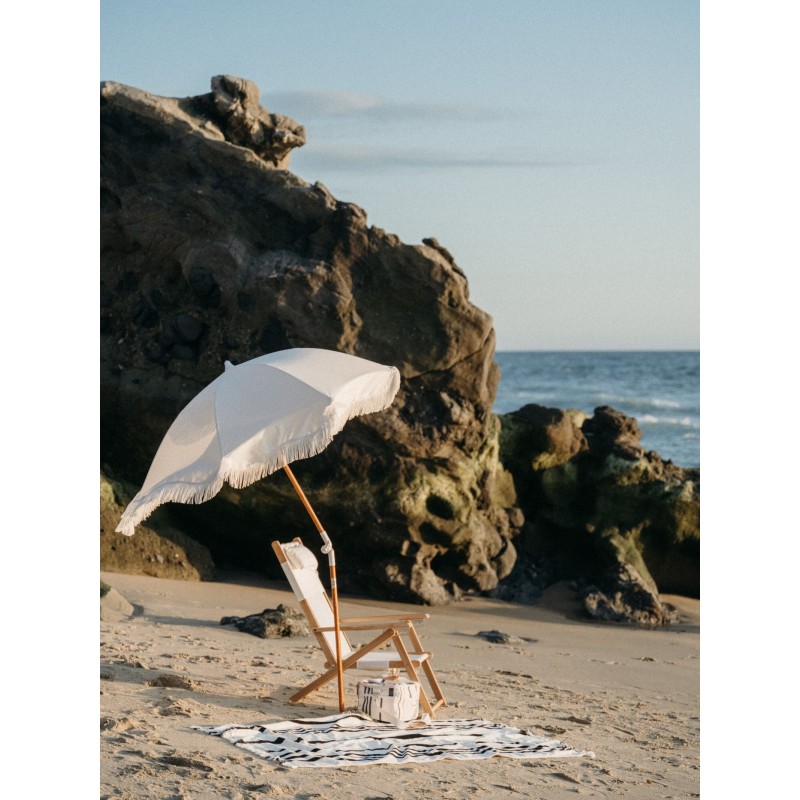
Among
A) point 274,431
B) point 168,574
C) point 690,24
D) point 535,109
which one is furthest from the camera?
point 535,109

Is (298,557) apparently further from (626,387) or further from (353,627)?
(626,387)

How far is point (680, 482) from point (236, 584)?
16.7 ft

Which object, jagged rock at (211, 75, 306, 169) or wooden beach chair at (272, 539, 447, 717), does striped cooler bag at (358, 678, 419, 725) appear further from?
jagged rock at (211, 75, 306, 169)

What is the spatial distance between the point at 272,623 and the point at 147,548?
2205 millimetres

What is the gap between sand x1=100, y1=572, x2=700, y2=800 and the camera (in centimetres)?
478

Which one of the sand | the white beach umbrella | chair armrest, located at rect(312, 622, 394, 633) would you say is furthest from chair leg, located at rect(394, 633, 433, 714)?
the white beach umbrella

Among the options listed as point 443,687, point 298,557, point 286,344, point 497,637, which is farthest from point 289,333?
point 443,687

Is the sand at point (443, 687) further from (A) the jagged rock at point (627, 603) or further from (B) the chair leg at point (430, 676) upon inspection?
(A) the jagged rock at point (627, 603)

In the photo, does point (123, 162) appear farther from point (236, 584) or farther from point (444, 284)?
point (236, 584)

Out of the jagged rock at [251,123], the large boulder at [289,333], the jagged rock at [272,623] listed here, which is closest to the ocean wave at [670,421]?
the jagged rock at [251,123]

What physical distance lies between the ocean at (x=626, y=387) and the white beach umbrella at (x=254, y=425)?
26361 millimetres

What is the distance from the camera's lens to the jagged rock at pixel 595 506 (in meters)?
11.6
